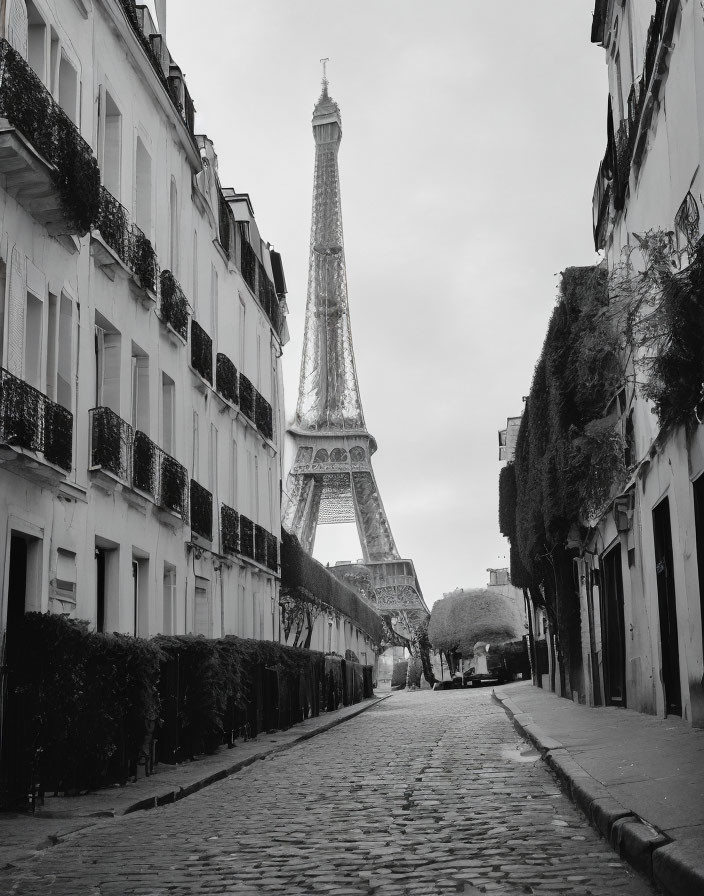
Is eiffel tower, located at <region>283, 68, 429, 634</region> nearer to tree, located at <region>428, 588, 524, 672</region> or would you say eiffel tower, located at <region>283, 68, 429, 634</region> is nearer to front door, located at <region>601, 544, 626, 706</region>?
tree, located at <region>428, 588, 524, 672</region>

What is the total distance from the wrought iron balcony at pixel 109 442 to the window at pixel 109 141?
11.0ft

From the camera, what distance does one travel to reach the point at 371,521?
282 ft

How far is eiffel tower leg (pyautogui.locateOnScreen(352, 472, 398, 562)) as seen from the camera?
3332 inches

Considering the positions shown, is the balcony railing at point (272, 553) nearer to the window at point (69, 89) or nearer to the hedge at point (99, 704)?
the hedge at point (99, 704)

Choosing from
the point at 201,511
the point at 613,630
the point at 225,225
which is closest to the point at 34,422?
the point at 201,511

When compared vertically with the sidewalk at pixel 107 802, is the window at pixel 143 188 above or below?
above

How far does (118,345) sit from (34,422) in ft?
14.9

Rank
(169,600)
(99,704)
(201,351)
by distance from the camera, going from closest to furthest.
Result: 1. (99,704)
2. (169,600)
3. (201,351)

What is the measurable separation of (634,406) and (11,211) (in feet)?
34.9

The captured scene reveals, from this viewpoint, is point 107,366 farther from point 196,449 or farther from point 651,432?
point 651,432

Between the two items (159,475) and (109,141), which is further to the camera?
(159,475)

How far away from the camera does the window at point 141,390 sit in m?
18.3

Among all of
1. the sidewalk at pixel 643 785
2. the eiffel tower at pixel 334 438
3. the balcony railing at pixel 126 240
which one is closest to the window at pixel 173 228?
the balcony railing at pixel 126 240

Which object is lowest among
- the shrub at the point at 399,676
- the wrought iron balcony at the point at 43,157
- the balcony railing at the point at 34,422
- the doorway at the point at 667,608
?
the shrub at the point at 399,676
